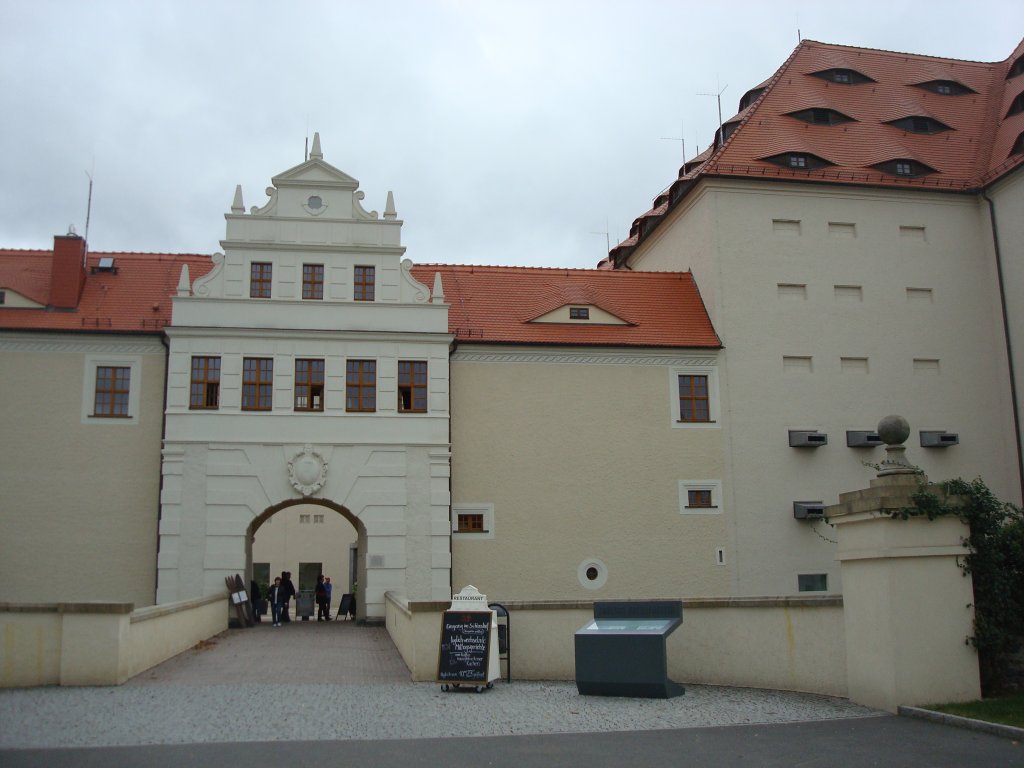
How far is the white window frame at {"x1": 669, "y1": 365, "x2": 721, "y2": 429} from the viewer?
29.2m

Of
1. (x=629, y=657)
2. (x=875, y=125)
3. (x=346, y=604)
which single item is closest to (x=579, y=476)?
(x=346, y=604)

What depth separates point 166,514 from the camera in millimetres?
26250

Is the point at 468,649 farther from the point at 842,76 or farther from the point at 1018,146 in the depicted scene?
the point at 842,76

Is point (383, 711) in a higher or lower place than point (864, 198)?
lower

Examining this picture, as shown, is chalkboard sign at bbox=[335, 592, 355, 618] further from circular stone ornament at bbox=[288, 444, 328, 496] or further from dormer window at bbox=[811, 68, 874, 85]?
dormer window at bbox=[811, 68, 874, 85]

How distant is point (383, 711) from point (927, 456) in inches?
852

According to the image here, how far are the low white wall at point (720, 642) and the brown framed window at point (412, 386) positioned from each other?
37.7 ft

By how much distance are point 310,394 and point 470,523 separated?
538 cm

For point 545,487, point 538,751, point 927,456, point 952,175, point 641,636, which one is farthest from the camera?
point 952,175

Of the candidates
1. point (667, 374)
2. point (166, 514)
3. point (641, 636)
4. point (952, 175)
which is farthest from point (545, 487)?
point (952, 175)

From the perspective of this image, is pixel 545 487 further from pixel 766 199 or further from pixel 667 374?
pixel 766 199

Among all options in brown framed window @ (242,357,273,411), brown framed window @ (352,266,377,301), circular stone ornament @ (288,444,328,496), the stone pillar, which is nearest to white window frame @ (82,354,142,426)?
brown framed window @ (242,357,273,411)

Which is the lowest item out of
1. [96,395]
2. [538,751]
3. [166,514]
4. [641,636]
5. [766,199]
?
[538,751]

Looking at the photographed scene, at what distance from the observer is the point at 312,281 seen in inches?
1114
